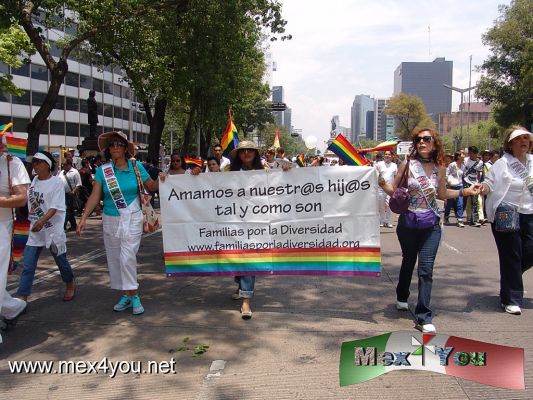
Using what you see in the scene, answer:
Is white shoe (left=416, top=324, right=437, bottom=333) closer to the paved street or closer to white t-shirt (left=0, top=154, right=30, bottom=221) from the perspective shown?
the paved street

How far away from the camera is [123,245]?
516 cm

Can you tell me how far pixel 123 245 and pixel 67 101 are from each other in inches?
2024

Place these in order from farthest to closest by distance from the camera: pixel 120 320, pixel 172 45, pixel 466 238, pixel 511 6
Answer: pixel 511 6, pixel 172 45, pixel 466 238, pixel 120 320

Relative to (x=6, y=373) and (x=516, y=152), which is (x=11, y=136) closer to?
(x=6, y=373)

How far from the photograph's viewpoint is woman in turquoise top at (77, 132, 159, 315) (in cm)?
518

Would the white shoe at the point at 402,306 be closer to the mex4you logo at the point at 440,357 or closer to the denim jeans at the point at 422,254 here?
the denim jeans at the point at 422,254

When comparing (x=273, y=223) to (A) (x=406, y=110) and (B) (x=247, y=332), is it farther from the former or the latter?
(A) (x=406, y=110)

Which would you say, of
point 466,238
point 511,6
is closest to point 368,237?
point 466,238

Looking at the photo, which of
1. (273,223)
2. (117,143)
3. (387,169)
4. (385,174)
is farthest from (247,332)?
(387,169)

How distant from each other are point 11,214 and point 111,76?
58.8 metres

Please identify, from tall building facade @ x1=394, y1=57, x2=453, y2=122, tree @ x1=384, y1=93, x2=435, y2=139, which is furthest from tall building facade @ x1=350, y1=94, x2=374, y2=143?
tree @ x1=384, y1=93, x2=435, y2=139

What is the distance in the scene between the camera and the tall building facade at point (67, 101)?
44.4 m

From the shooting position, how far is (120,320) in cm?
512

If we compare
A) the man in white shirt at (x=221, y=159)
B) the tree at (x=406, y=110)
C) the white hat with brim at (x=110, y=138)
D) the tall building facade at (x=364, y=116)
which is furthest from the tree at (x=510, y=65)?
the tall building facade at (x=364, y=116)
